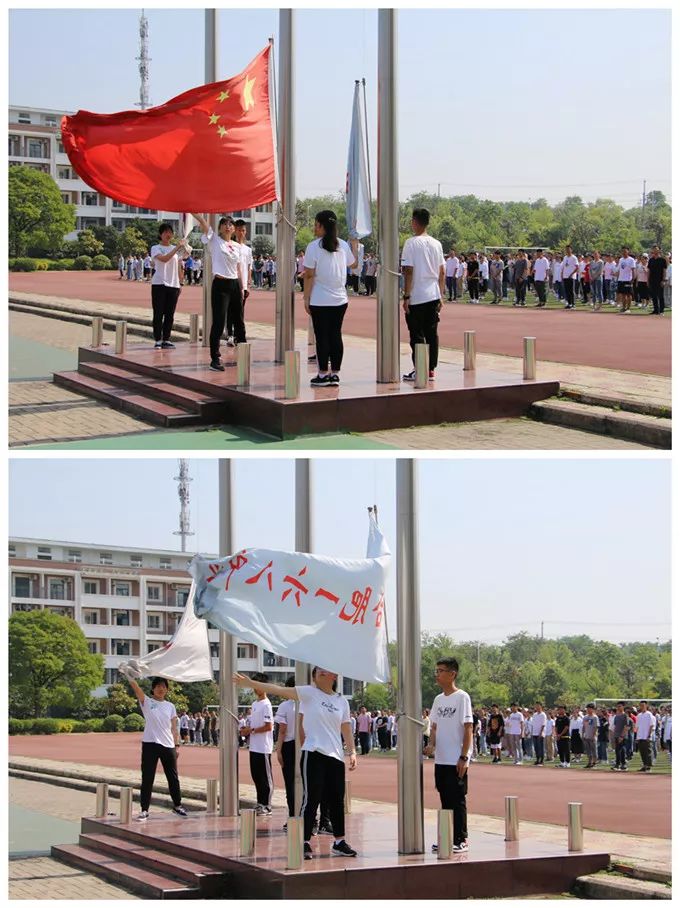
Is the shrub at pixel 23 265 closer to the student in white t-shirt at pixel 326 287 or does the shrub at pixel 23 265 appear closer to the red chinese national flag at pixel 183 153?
the red chinese national flag at pixel 183 153

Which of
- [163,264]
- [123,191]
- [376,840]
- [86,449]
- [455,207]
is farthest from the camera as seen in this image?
[455,207]

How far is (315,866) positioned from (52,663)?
4942cm

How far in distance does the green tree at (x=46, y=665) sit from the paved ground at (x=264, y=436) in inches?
1619

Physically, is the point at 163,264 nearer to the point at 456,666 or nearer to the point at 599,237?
the point at 456,666

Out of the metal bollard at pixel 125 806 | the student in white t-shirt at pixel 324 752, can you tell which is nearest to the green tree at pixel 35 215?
the metal bollard at pixel 125 806

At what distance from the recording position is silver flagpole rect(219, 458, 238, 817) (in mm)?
13148

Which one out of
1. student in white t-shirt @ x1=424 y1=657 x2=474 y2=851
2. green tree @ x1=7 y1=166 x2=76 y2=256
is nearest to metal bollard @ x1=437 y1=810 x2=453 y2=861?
student in white t-shirt @ x1=424 y1=657 x2=474 y2=851

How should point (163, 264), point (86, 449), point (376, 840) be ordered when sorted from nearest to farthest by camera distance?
point (376, 840) → point (86, 449) → point (163, 264)

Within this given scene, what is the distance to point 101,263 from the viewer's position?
71250 millimetres

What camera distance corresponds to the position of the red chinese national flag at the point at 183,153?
14031 millimetres

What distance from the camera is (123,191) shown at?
13953mm

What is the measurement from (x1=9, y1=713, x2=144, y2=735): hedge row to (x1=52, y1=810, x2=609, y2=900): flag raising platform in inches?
1480

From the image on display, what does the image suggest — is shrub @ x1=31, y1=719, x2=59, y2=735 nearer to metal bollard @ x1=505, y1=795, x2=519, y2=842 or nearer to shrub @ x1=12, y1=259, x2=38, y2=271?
shrub @ x1=12, y1=259, x2=38, y2=271

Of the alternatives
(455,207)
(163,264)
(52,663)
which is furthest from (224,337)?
(455,207)
